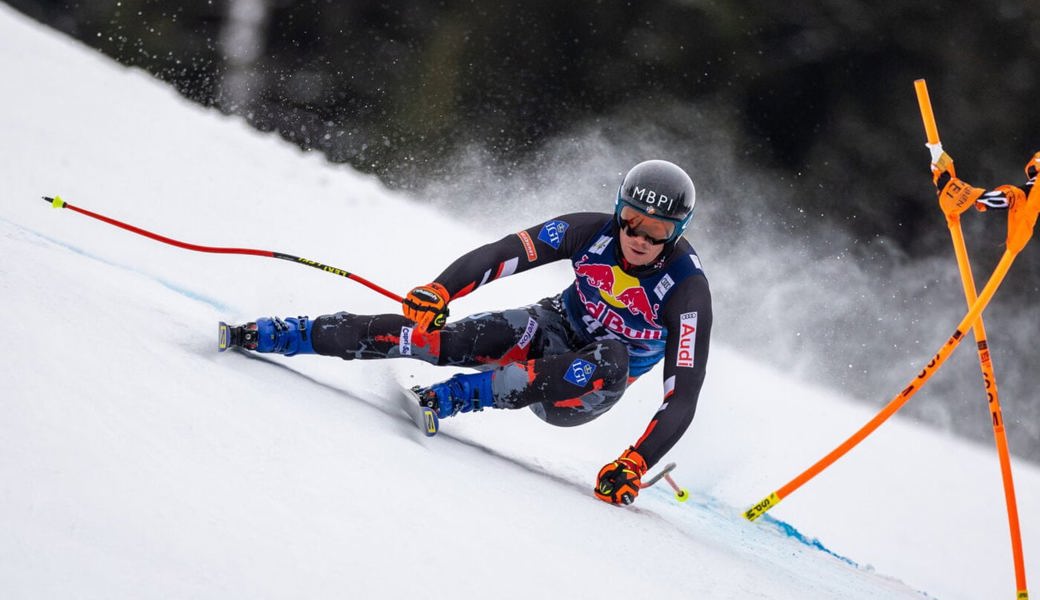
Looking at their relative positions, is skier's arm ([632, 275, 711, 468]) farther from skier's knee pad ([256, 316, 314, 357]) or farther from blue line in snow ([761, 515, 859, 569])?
blue line in snow ([761, 515, 859, 569])

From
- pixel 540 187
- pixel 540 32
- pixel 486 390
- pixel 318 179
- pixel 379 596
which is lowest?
pixel 379 596

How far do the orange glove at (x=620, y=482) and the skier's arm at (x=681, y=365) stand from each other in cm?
10

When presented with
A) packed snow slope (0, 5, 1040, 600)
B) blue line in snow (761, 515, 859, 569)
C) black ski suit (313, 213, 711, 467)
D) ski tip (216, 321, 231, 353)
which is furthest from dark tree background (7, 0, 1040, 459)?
ski tip (216, 321, 231, 353)

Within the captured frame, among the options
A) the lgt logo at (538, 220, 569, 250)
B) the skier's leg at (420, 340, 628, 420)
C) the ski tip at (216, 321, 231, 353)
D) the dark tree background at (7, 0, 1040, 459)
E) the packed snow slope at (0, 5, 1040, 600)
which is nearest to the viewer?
the packed snow slope at (0, 5, 1040, 600)

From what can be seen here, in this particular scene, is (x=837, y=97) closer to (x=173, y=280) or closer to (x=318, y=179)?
(x=318, y=179)

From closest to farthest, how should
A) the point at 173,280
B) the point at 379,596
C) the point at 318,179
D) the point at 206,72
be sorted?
1. the point at 379,596
2. the point at 173,280
3. the point at 318,179
4. the point at 206,72

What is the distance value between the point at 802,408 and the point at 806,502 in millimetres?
1960

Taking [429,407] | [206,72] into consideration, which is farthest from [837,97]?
[429,407]

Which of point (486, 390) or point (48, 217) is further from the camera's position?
point (48, 217)

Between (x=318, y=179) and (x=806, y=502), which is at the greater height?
(x=318, y=179)

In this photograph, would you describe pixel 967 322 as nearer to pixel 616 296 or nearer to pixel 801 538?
pixel 801 538

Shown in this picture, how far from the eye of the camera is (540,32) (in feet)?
28.1

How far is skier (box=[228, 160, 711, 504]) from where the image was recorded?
3.04 metres

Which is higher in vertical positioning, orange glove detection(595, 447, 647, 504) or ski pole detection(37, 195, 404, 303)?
ski pole detection(37, 195, 404, 303)
